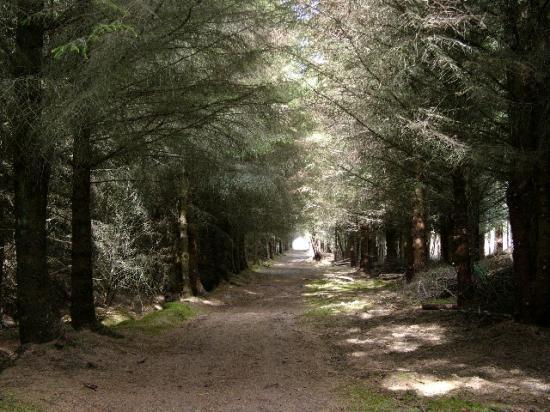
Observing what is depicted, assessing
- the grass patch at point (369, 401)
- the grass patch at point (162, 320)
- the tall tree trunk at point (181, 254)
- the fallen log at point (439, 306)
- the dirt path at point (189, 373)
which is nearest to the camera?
the grass patch at point (369, 401)

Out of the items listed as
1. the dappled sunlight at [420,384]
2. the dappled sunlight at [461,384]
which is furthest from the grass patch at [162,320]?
the dappled sunlight at [461,384]

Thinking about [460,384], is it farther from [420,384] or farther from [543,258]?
[543,258]

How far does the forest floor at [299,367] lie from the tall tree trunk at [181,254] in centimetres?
371

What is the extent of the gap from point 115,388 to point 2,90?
153 inches

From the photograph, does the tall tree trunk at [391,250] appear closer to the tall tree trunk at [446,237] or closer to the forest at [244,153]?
the tall tree trunk at [446,237]

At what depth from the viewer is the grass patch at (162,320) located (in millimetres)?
10656

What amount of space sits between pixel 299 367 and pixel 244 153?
4018 mm

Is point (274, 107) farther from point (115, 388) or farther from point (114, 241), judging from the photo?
point (114, 241)

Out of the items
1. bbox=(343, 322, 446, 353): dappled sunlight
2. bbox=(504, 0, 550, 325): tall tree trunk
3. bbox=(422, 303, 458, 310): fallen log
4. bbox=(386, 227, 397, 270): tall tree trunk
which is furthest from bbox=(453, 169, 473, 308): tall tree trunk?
bbox=(386, 227, 397, 270): tall tree trunk

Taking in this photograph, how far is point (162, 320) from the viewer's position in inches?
463

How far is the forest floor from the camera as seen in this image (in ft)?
17.8

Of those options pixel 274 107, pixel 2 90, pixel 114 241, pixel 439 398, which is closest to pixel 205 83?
pixel 274 107

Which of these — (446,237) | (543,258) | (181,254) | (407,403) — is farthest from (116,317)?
(446,237)

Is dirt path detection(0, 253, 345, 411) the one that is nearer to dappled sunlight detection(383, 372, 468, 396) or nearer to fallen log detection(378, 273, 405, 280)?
Result: dappled sunlight detection(383, 372, 468, 396)
